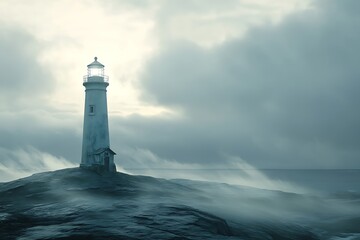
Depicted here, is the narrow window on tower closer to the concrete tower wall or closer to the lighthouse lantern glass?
the concrete tower wall

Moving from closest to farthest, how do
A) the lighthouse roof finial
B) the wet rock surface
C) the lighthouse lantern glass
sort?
1. the wet rock surface
2. the lighthouse lantern glass
3. the lighthouse roof finial

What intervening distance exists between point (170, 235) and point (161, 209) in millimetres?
7245

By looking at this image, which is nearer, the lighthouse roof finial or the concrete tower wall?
the concrete tower wall

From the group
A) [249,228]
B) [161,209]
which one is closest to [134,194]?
[161,209]

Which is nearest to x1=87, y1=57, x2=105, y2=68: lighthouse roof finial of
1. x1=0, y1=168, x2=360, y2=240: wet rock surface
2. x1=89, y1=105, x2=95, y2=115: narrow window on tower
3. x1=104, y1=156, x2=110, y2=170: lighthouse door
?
x1=89, y1=105, x2=95, y2=115: narrow window on tower

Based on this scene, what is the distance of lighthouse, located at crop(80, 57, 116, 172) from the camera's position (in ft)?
173

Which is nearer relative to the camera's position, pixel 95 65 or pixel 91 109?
pixel 91 109

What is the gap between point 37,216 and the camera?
3297cm

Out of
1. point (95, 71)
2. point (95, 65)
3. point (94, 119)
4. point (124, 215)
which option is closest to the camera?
point (124, 215)

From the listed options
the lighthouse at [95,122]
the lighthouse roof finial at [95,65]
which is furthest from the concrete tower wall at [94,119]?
the lighthouse roof finial at [95,65]

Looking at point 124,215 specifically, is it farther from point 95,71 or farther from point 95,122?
point 95,71

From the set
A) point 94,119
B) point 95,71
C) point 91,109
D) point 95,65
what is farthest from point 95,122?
point 95,65

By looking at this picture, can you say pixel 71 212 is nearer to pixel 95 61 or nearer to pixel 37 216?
pixel 37 216

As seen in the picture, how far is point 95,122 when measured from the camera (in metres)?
52.8
